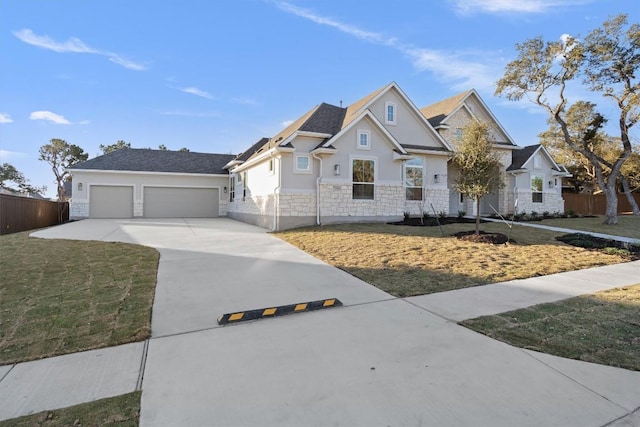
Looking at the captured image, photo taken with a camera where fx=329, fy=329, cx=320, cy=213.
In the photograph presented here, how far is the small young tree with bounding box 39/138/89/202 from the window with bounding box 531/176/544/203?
144 ft

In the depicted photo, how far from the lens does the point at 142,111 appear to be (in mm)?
18984

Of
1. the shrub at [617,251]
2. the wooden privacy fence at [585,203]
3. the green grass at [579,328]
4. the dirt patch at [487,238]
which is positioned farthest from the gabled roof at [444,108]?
the green grass at [579,328]

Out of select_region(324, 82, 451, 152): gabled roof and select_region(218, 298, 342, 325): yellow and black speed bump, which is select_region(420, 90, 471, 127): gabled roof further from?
select_region(218, 298, 342, 325): yellow and black speed bump

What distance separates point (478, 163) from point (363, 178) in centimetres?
535

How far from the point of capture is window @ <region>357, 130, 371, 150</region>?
14853 millimetres

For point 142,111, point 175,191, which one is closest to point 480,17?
point 142,111

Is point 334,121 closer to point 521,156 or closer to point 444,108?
point 444,108

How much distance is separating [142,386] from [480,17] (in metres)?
13.5

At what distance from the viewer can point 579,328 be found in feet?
14.2

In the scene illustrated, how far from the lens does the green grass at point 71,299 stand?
3.92m

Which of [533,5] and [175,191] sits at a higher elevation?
[533,5]

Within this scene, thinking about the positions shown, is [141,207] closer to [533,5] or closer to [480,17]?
[480,17]

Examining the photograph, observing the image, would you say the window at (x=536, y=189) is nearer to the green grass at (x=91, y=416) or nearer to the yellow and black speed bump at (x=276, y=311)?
the yellow and black speed bump at (x=276, y=311)

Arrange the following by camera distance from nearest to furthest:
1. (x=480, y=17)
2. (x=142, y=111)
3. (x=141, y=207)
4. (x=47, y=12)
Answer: (x=47, y=12) < (x=480, y=17) < (x=142, y=111) < (x=141, y=207)
